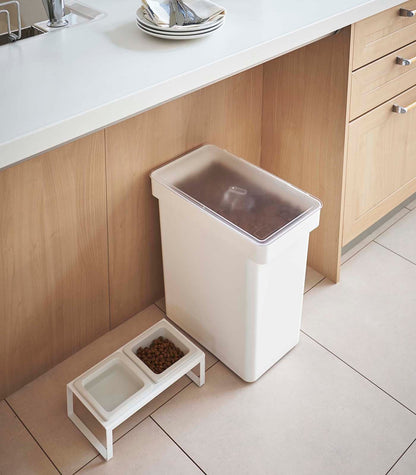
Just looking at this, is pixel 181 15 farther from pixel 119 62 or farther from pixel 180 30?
pixel 119 62

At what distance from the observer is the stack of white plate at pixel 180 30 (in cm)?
157

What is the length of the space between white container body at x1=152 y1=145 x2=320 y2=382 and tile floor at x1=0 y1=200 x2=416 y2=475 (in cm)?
10

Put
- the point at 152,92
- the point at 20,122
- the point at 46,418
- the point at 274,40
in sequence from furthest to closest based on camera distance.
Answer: the point at 46,418, the point at 274,40, the point at 152,92, the point at 20,122

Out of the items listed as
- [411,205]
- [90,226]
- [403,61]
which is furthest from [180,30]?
[411,205]

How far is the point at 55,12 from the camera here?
1.66 meters

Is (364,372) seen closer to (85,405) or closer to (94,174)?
(85,405)

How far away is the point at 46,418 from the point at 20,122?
3.13 feet

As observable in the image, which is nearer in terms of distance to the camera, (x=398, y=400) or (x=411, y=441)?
(x=411, y=441)

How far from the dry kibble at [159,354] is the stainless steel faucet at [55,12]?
37.3 inches

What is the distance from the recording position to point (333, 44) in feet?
6.24

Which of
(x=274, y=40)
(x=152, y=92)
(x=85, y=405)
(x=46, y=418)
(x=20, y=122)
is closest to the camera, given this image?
(x=20, y=122)

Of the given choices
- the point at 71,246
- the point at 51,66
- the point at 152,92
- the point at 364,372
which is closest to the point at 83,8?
the point at 51,66

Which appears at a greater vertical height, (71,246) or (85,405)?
(71,246)

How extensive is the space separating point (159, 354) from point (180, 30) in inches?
36.3
